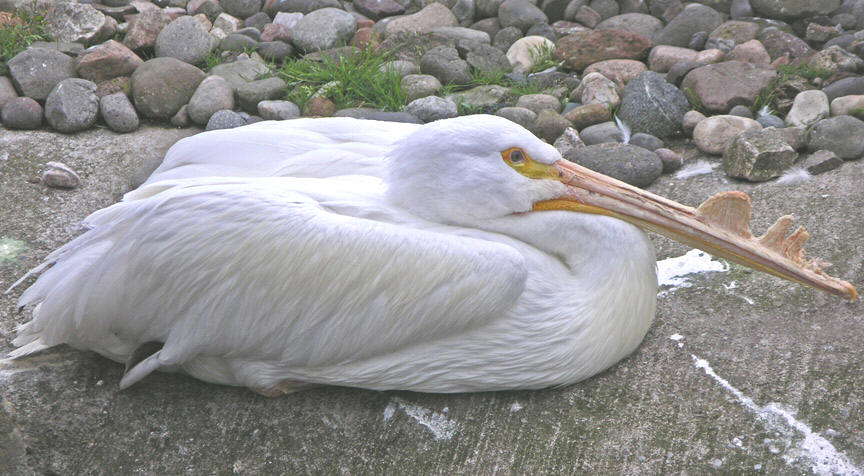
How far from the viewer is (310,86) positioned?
4.05 m

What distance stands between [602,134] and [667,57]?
89 cm

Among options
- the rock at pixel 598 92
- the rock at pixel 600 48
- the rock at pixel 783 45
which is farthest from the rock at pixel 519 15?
the rock at pixel 783 45

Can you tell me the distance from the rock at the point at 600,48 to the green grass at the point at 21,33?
8.94 ft

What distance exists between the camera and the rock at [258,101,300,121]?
3.83 metres

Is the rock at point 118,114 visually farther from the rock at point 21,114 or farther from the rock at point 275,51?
the rock at point 275,51

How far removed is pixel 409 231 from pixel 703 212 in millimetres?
828

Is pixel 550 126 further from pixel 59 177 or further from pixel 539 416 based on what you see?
pixel 59 177

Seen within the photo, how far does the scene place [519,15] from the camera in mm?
4719

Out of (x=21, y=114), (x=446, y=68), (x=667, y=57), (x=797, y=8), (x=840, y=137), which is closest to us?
(x=840, y=137)

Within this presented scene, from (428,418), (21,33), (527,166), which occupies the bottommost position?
(428,418)

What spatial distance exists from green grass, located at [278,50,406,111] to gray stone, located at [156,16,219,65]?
1.49ft

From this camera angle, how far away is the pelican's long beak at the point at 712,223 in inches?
88.6

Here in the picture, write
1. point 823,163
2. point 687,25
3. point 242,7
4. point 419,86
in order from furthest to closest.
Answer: point 242,7 < point 687,25 < point 419,86 < point 823,163

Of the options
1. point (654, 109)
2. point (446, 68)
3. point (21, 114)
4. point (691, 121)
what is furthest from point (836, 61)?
point (21, 114)
